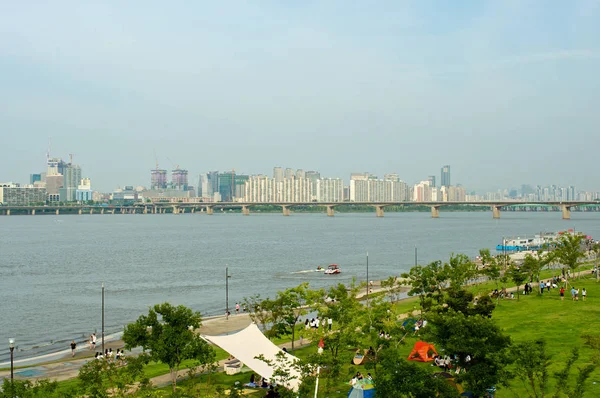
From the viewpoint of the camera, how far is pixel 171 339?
18.6 m

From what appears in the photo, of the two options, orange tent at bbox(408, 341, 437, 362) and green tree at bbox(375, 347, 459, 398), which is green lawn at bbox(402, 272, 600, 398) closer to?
orange tent at bbox(408, 341, 437, 362)

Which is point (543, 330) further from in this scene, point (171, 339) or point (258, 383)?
point (171, 339)

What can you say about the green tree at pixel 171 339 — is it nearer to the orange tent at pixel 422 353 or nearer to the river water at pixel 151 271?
the orange tent at pixel 422 353

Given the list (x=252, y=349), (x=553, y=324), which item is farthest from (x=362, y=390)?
(x=553, y=324)

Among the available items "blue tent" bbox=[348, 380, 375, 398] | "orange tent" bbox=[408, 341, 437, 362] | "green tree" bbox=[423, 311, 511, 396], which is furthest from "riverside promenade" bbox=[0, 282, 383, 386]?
"green tree" bbox=[423, 311, 511, 396]

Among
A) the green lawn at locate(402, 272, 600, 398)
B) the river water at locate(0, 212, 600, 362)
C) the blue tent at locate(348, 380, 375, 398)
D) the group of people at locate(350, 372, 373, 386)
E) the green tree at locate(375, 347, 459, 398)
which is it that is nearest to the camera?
the green tree at locate(375, 347, 459, 398)

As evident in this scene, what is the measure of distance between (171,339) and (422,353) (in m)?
9.48

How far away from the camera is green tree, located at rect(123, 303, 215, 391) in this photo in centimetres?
1861

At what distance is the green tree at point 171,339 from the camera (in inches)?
733

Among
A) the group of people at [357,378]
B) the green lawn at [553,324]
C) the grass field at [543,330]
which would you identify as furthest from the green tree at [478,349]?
the group of people at [357,378]

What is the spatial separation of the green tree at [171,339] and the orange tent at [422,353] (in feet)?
25.8

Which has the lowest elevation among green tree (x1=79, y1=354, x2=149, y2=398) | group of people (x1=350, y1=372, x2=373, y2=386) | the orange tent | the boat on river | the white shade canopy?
the boat on river

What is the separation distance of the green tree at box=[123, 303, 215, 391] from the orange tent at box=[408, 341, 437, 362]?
7872 mm

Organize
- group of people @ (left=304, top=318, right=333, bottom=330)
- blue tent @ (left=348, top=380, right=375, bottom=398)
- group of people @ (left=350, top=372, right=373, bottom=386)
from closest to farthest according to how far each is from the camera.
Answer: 1. blue tent @ (left=348, top=380, right=375, bottom=398)
2. group of people @ (left=350, top=372, right=373, bottom=386)
3. group of people @ (left=304, top=318, right=333, bottom=330)
